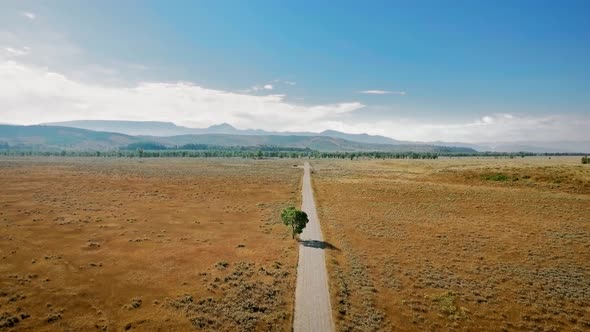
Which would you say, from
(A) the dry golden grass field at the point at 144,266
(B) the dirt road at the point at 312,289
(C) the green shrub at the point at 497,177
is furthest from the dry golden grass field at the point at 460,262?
(C) the green shrub at the point at 497,177

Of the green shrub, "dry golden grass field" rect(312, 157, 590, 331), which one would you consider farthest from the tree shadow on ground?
the green shrub

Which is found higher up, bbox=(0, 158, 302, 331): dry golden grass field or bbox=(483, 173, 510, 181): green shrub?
bbox=(483, 173, 510, 181): green shrub

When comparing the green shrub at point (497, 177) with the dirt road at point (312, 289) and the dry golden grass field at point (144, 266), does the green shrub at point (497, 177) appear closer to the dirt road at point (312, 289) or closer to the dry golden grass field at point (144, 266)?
the dry golden grass field at point (144, 266)

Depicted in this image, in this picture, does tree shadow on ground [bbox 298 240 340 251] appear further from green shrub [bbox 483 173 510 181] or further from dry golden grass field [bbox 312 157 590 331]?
green shrub [bbox 483 173 510 181]

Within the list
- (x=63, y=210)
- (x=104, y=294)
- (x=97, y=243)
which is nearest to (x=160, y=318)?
(x=104, y=294)

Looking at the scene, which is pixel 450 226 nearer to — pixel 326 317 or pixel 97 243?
pixel 326 317
